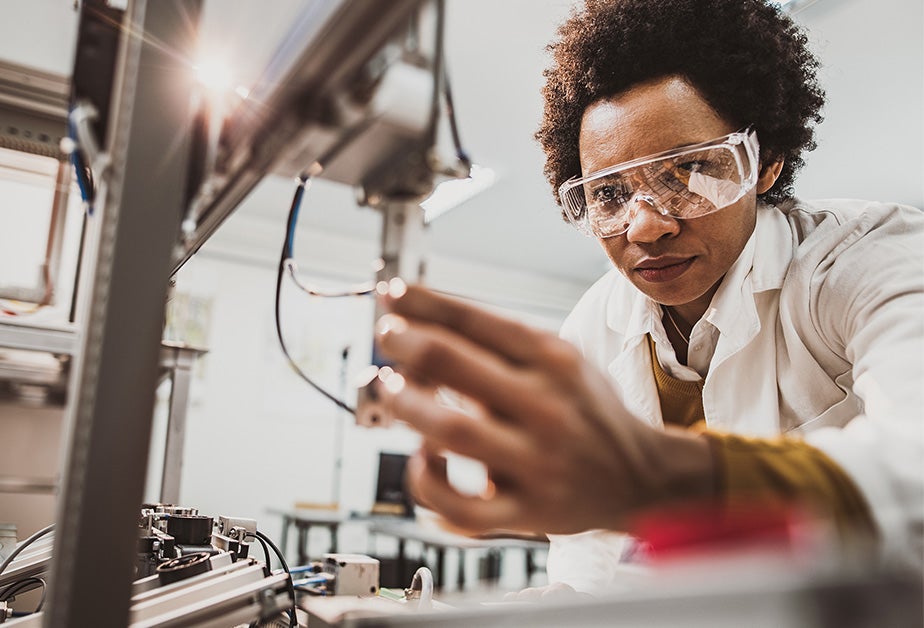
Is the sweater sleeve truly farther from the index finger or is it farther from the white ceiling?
the white ceiling

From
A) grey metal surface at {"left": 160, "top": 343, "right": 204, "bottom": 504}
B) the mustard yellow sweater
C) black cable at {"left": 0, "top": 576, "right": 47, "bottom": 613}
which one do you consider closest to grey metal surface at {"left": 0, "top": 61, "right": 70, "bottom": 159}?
grey metal surface at {"left": 160, "top": 343, "right": 204, "bottom": 504}

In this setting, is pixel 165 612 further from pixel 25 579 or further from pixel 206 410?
pixel 206 410

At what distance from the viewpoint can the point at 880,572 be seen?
1.25 feet

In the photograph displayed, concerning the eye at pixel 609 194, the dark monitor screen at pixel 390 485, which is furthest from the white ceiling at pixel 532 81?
the dark monitor screen at pixel 390 485

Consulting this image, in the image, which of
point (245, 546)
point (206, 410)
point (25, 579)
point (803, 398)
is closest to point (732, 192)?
point (803, 398)

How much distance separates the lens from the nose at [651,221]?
3.53 feet

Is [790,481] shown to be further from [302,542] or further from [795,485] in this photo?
[302,542]

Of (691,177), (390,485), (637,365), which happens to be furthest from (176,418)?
(390,485)

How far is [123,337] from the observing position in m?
0.55

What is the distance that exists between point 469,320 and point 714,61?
0.96 meters

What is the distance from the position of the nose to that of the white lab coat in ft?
0.56

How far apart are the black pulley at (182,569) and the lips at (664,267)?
0.78m

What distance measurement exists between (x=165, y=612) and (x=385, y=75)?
571 millimetres

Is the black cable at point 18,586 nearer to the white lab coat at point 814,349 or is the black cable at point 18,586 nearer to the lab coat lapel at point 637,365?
the white lab coat at point 814,349
